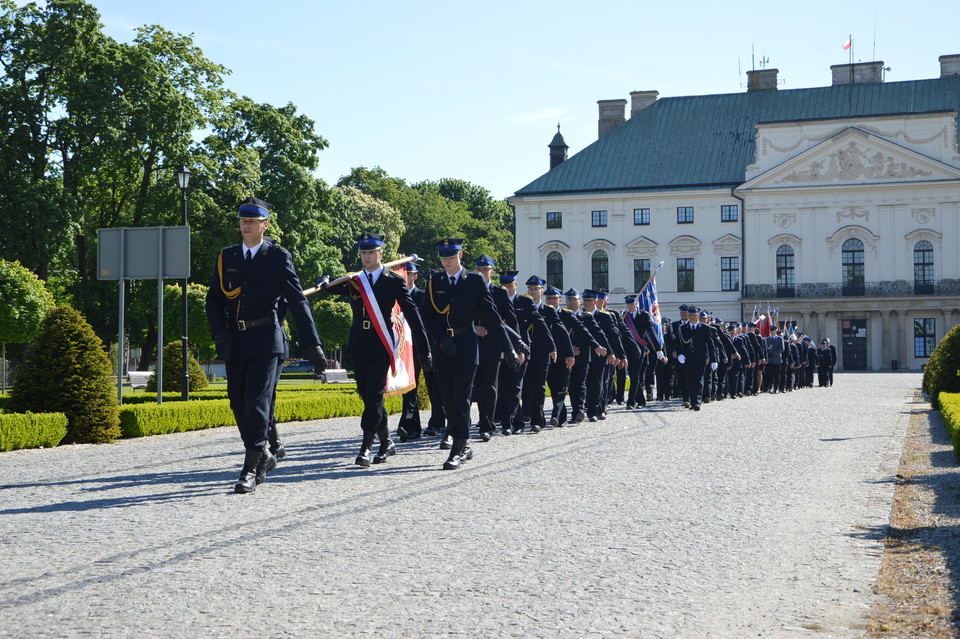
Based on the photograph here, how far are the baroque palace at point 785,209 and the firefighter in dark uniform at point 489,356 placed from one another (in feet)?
180

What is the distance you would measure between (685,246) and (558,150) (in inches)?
587

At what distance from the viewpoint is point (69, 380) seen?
13914mm

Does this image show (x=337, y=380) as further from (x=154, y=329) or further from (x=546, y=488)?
(x=546, y=488)

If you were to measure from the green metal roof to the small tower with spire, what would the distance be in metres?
7.00

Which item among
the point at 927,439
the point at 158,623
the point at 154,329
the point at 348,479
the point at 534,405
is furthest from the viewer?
the point at 154,329

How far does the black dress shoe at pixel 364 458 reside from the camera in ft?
34.0

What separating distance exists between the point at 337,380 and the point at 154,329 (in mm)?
7834

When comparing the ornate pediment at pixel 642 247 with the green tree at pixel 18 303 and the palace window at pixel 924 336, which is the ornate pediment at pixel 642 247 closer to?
the palace window at pixel 924 336

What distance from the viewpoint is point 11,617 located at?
485 cm

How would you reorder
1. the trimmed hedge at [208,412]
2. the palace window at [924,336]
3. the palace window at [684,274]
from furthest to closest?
the palace window at [684,274]
the palace window at [924,336]
the trimmed hedge at [208,412]

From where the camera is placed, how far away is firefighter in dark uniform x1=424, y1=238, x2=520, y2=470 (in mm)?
10867

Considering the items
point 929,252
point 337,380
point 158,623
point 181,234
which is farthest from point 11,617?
point 929,252

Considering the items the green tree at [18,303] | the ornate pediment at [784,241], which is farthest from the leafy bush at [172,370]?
the ornate pediment at [784,241]

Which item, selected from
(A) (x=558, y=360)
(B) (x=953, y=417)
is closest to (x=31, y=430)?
(A) (x=558, y=360)
